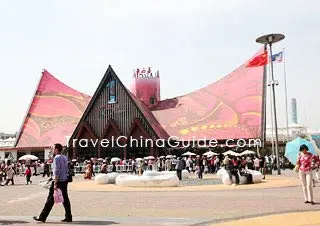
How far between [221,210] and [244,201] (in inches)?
A: 84.4

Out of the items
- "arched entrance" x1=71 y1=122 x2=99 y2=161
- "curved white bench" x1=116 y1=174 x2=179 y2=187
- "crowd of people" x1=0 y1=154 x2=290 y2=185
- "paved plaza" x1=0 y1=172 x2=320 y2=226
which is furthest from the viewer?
"arched entrance" x1=71 y1=122 x2=99 y2=161

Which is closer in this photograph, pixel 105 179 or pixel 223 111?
pixel 105 179

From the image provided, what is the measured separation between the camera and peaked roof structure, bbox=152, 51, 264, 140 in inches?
1984

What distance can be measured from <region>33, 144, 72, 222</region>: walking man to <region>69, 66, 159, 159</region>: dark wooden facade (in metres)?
40.2

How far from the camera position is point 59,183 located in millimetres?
9812

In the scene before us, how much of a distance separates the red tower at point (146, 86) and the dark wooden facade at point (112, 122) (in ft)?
24.6

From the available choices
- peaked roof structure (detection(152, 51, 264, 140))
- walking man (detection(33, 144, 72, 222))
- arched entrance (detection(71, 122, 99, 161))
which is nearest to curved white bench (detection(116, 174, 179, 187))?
walking man (detection(33, 144, 72, 222))

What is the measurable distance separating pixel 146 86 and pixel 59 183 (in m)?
51.0

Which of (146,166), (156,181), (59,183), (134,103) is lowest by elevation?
(156,181)

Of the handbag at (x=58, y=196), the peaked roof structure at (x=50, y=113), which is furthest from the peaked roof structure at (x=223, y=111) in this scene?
the handbag at (x=58, y=196)

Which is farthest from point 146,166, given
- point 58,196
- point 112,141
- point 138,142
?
point 58,196

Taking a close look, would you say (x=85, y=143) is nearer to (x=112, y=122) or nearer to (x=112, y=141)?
(x=112, y=141)

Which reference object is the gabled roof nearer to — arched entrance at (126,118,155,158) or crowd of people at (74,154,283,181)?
arched entrance at (126,118,155,158)

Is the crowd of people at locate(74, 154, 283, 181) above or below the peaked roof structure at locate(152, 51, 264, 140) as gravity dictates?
below
